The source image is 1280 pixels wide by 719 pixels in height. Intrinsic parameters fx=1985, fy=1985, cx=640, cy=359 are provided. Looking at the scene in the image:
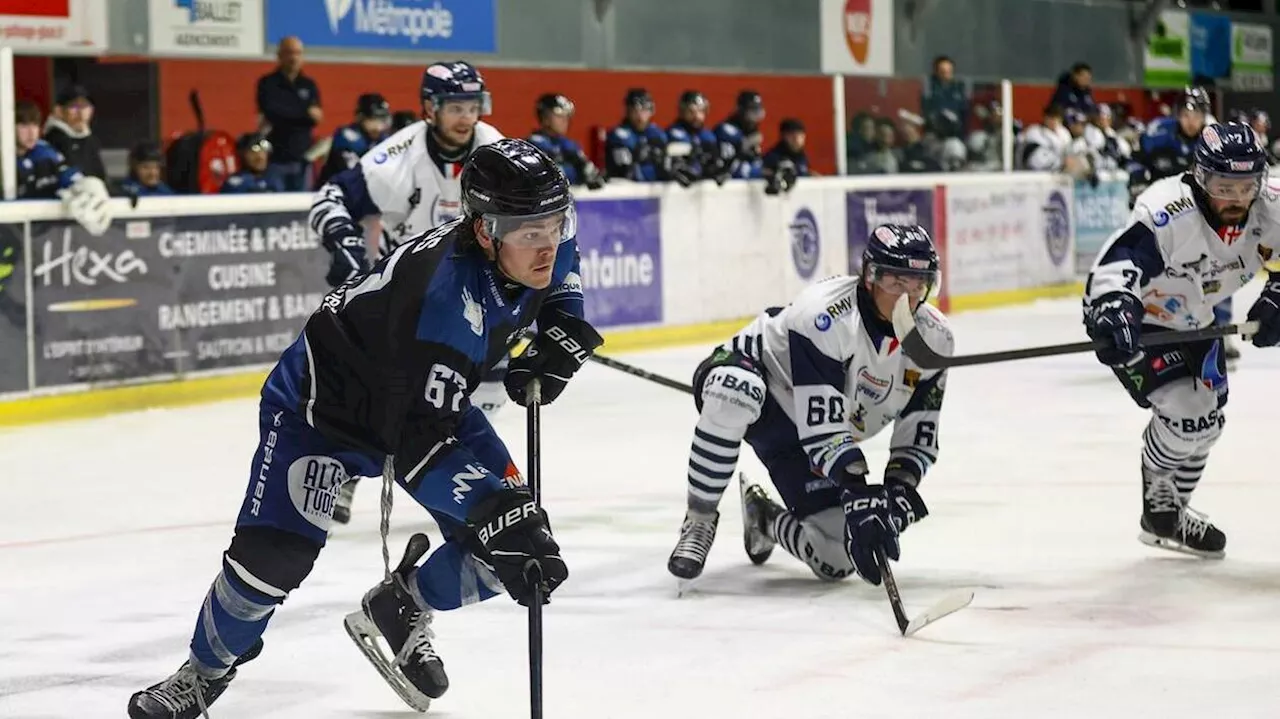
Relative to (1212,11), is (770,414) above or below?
below

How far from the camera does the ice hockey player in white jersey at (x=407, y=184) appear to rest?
21.2 feet

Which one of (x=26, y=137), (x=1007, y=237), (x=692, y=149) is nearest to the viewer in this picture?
(x=26, y=137)

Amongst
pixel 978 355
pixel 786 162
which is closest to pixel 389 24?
pixel 786 162

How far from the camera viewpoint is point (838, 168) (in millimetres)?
13133

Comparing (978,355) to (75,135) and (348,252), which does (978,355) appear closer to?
(348,252)

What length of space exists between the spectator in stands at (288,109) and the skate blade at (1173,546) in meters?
6.19

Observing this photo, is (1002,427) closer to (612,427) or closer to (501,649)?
(612,427)

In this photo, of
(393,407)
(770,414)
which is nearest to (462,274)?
(393,407)

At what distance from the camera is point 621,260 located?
1140cm

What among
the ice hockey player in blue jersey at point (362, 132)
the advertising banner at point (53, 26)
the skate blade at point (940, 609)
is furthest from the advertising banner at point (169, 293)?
the skate blade at point (940, 609)

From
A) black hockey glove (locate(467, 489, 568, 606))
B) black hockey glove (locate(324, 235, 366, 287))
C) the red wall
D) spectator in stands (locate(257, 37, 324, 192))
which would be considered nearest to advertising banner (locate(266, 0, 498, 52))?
the red wall

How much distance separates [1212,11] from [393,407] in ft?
75.1

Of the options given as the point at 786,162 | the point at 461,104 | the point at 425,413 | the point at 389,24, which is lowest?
the point at 425,413

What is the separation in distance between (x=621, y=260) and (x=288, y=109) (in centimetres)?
206
